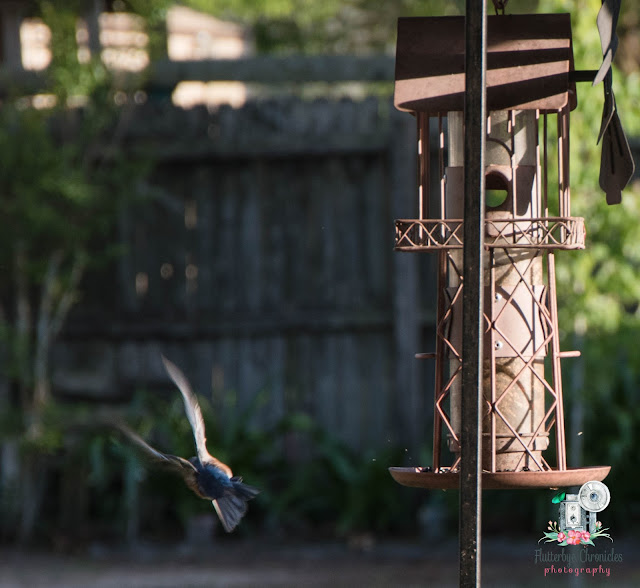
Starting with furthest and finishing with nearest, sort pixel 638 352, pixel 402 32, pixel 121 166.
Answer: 1. pixel 121 166
2. pixel 638 352
3. pixel 402 32

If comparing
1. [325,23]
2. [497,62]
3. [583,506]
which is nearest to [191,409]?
[583,506]

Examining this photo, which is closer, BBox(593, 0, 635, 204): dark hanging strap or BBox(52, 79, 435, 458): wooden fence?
BBox(593, 0, 635, 204): dark hanging strap

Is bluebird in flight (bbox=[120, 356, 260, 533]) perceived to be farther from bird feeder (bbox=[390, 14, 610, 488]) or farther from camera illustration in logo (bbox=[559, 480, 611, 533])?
camera illustration in logo (bbox=[559, 480, 611, 533])

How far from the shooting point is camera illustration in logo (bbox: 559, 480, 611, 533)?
2.30 meters

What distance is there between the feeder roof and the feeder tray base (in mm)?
770

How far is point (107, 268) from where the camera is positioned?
7.29 metres

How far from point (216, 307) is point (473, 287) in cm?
549

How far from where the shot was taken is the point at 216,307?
725 cm

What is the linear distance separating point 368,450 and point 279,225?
5.33 ft

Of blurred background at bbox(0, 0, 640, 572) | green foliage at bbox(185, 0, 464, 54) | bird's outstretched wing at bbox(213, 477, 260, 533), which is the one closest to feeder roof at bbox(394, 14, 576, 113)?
bird's outstretched wing at bbox(213, 477, 260, 533)

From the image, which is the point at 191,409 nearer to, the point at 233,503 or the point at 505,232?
the point at 233,503

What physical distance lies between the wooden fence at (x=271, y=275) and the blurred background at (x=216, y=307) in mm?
14

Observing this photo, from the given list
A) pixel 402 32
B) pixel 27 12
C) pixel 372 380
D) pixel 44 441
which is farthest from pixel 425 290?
pixel 402 32

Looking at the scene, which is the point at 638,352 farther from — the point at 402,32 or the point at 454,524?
the point at 402,32
